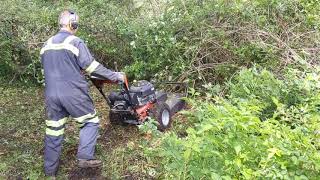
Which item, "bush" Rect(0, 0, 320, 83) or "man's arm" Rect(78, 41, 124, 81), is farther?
"bush" Rect(0, 0, 320, 83)

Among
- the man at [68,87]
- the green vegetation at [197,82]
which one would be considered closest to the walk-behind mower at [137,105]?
the green vegetation at [197,82]

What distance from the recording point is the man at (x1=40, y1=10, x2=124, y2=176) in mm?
4773

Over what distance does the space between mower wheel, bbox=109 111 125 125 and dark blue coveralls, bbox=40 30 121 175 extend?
81cm

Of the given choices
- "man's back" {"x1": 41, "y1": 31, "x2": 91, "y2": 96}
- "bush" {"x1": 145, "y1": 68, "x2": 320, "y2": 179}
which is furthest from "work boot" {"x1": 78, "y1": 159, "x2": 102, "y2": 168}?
"bush" {"x1": 145, "y1": 68, "x2": 320, "y2": 179}

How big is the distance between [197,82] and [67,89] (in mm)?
2878

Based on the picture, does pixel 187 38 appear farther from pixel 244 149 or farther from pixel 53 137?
pixel 244 149

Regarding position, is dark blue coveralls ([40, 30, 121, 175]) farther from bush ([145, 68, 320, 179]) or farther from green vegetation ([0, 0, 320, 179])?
bush ([145, 68, 320, 179])

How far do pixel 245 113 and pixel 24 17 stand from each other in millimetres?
6010

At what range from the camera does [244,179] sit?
2941 mm

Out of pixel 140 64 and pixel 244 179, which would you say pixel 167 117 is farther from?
pixel 244 179

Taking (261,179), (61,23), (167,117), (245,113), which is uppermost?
(61,23)

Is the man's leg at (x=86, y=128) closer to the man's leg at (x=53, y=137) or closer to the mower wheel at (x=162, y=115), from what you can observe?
the man's leg at (x=53, y=137)

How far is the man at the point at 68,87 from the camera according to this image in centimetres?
477

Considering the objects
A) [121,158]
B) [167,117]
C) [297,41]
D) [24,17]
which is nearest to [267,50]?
[297,41]
